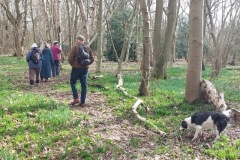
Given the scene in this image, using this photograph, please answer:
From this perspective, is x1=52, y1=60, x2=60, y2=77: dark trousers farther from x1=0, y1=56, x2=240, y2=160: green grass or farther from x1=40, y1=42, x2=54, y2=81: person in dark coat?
x1=0, y1=56, x2=240, y2=160: green grass

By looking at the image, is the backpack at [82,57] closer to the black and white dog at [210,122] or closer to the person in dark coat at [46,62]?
the black and white dog at [210,122]

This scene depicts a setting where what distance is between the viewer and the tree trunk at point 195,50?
9.88 m

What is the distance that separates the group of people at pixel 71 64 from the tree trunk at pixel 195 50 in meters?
3.17

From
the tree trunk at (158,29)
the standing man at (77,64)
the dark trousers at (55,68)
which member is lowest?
the dark trousers at (55,68)

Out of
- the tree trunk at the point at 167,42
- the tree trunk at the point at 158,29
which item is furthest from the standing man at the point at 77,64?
the tree trunk at the point at 158,29

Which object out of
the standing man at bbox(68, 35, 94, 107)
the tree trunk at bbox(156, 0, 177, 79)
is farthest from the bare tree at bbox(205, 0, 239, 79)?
the standing man at bbox(68, 35, 94, 107)

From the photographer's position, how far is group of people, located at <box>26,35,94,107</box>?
9.42m

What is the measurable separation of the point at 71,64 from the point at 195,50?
3905 mm

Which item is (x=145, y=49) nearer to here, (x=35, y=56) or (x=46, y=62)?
(x=35, y=56)

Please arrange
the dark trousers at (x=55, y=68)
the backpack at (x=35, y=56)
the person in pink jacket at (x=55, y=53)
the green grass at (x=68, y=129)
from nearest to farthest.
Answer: the green grass at (x=68, y=129)
the backpack at (x=35, y=56)
the person in pink jacket at (x=55, y=53)
the dark trousers at (x=55, y=68)

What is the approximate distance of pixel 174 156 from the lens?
6047 mm

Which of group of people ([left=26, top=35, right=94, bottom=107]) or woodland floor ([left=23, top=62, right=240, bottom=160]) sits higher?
group of people ([left=26, top=35, right=94, bottom=107])

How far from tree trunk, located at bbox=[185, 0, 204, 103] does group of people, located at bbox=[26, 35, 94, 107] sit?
317 cm

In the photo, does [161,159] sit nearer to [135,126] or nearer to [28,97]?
[135,126]
